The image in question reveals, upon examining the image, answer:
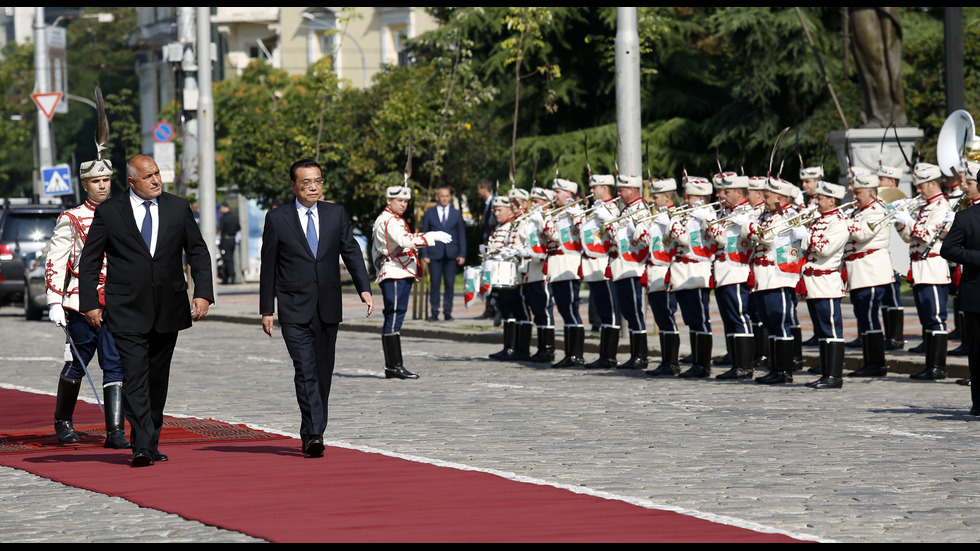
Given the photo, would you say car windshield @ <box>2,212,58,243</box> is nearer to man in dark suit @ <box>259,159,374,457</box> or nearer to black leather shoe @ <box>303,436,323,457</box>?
man in dark suit @ <box>259,159,374,457</box>

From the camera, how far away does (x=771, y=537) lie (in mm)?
7035

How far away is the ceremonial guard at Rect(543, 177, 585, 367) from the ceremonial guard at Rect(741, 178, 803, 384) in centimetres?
270

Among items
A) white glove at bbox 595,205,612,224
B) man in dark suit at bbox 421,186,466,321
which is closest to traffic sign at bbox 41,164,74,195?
man in dark suit at bbox 421,186,466,321

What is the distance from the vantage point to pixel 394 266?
15.6 m

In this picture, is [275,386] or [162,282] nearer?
[162,282]

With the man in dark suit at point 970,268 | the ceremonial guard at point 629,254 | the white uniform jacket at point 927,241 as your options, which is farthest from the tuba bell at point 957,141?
the man in dark suit at point 970,268

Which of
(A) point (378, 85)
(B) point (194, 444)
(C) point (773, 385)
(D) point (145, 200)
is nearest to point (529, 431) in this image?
(B) point (194, 444)

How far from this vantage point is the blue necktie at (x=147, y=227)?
9836 millimetres

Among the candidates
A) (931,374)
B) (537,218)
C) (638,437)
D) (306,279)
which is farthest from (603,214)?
(306,279)

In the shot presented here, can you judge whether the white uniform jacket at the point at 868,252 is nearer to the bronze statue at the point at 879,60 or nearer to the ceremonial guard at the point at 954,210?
the ceremonial guard at the point at 954,210

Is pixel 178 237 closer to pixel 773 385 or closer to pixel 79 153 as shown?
pixel 773 385

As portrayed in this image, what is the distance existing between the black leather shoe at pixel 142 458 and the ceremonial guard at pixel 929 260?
801cm

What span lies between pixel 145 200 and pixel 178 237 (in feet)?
0.98

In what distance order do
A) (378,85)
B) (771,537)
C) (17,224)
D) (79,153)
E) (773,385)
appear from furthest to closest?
(79,153)
(378,85)
(17,224)
(773,385)
(771,537)
